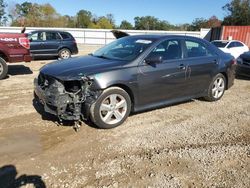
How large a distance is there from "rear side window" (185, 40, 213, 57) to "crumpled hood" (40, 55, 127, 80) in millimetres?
1779

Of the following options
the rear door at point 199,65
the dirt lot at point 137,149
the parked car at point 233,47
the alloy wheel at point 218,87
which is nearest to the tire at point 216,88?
the alloy wheel at point 218,87

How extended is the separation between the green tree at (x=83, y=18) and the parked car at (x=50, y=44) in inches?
2446

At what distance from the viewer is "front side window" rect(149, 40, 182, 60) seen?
563cm

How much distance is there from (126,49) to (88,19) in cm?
7691

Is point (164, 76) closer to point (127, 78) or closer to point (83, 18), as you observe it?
point (127, 78)

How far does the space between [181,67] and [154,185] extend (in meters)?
3.12

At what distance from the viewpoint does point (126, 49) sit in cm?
581

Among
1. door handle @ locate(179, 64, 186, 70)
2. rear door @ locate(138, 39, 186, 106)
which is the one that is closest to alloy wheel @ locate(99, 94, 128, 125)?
rear door @ locate(138, 39, 186, 106)

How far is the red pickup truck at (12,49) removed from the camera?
8.96 m

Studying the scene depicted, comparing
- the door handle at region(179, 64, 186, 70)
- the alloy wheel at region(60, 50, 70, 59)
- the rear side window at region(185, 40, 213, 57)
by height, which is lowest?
the alloy wheel at region(60, 50, 70, 59)

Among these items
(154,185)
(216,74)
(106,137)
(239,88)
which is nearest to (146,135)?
(106,137)

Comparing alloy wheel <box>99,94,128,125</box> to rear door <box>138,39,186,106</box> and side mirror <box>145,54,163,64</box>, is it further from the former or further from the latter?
side mirror <box>145,54,163,64</box>

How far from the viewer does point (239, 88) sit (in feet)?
29.0

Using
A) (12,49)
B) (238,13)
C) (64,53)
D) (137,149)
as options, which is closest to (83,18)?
(238,13)
